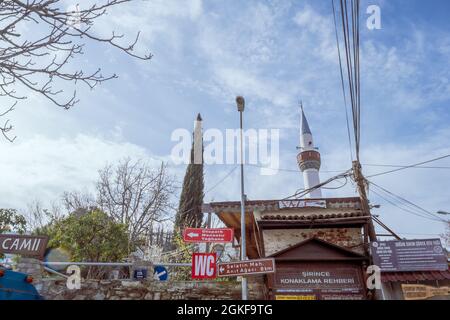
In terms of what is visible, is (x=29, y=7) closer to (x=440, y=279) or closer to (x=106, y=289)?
(x=106, y=289)

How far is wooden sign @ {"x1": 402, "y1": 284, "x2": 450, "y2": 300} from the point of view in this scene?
25.7ft

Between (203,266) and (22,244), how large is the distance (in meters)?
4.65

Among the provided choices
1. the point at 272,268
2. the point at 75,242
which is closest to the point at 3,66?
the point at 272,268

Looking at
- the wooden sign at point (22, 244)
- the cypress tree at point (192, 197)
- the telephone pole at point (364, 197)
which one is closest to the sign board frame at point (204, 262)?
the wooden sign at point (22, 244)

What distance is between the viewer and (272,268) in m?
6.26

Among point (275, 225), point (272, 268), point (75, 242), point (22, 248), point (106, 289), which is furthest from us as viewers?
point (75, 242)

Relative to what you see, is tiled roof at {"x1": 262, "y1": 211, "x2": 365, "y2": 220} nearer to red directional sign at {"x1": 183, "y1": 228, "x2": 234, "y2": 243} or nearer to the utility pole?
the utility pole

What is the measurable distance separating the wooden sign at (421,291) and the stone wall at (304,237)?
1778 millimetres

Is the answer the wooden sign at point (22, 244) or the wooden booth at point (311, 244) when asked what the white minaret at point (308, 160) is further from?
the wooden sign at point (22, 244)

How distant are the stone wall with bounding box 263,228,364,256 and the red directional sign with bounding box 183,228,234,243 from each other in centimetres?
220

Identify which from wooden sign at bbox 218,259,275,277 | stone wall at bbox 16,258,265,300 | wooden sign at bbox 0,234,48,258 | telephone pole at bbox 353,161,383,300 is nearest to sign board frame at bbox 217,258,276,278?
wooden sign at bbox 218,259,275,277

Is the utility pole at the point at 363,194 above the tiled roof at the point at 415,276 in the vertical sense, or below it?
above

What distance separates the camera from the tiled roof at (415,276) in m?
8.01
